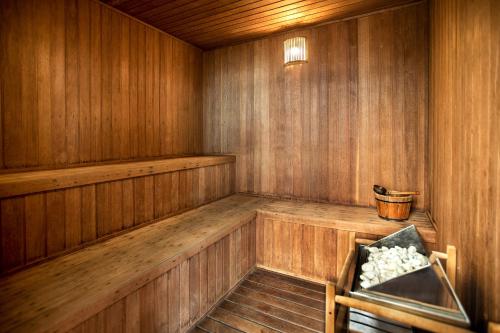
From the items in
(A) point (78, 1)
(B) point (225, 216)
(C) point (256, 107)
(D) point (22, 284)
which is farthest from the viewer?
(C) point (256, 107)

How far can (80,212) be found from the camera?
1882mm

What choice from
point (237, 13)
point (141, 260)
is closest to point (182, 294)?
point (141, 260)

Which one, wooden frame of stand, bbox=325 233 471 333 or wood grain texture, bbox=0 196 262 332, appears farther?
wood grain texture, bbox=0 196 262 332

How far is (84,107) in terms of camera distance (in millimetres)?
2508

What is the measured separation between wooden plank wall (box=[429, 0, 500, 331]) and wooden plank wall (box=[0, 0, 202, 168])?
2895 millimetres

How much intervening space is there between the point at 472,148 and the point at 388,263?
0.80 m

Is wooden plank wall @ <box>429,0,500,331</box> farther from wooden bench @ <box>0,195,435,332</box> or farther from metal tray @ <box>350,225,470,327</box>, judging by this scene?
wooden bench @ <box>0,195,435,332</box>

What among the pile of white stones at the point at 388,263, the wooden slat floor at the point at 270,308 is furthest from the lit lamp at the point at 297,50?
the wooden slat floor at the point at 270,308

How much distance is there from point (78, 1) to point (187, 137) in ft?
6.21

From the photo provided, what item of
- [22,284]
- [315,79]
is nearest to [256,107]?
[315,79]

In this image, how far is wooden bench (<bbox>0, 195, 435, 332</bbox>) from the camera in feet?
4.06

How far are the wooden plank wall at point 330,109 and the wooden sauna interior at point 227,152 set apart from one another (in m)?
0.02

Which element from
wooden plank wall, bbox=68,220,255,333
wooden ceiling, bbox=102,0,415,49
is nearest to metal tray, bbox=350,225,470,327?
wooden plank wall, bbox=68,220,255,333

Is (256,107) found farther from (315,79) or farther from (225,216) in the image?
(225,216)
